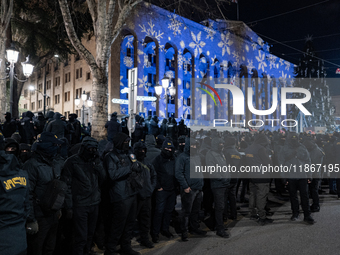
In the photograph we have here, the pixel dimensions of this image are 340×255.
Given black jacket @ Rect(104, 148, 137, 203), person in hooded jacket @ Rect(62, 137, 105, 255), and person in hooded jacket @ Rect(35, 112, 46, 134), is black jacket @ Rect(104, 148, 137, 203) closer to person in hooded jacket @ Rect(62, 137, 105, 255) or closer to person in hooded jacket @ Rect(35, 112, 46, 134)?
person in hooded jacket @ Rect(62, 137, 105, 255)

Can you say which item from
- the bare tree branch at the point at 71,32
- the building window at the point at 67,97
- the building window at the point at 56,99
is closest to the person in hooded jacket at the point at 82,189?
the bare tree branch at the point at 71,32

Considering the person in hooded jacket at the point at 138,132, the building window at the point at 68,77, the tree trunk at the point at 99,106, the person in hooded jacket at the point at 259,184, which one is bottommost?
the person in hooded jacket at the point at 259,184

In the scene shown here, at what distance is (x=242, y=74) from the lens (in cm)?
5116

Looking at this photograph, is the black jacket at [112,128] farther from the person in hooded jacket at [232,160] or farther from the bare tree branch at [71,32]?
the person in hooded jacket at [232,160]

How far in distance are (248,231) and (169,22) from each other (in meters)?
32.5

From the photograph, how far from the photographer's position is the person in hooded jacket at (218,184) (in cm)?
604

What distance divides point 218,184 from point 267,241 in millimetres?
1459

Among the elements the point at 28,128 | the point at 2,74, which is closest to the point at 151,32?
the point at 2,74

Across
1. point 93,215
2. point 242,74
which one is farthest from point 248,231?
point 242,74

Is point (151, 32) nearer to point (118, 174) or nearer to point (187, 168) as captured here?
point (187, 168)

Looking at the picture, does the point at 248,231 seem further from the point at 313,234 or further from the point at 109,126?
the point at 109,126

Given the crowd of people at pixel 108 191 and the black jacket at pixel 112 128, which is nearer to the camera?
the crowd of people at pixel 108 191

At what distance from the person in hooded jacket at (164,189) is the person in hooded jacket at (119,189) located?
3.08ft

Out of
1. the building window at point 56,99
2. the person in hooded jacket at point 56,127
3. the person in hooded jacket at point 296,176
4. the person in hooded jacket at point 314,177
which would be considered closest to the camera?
the person in hooded jacket at point 296,176
